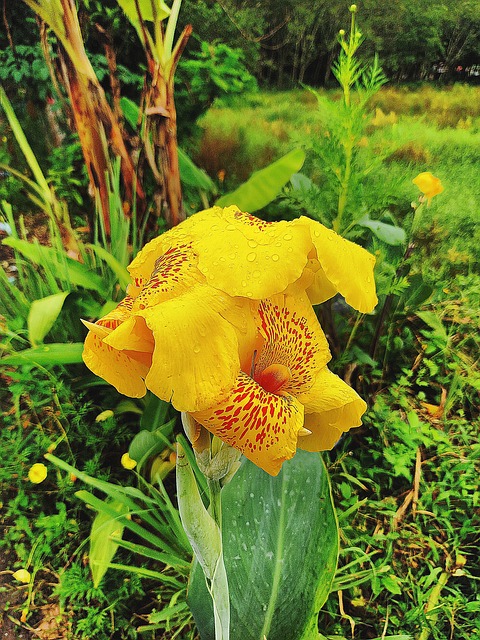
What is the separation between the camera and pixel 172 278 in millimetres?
259

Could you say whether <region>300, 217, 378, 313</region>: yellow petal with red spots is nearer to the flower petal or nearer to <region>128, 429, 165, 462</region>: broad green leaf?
the flower petal

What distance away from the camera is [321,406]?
0.28 meters

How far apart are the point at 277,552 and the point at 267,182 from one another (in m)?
0.55

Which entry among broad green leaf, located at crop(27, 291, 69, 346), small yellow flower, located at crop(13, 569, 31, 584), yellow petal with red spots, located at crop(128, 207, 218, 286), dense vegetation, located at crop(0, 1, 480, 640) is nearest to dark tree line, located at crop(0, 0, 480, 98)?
dense vegetation, located at crop(0, 1, 480, 640)

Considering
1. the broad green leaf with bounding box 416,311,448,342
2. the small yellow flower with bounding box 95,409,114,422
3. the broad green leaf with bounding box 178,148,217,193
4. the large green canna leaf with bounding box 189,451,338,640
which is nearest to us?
the large green canna leaf with bounding box 189,451,338,640

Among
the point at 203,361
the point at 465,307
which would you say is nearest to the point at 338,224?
the point at 465,307

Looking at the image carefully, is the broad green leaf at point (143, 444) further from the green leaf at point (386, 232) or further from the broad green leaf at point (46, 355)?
the green leaf at point (386, 232)

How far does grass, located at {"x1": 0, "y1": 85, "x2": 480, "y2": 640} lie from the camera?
2.03 ft

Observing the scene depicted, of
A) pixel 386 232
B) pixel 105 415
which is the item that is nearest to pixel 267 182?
pixel 386 232

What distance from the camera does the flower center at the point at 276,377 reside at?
280 millimetres

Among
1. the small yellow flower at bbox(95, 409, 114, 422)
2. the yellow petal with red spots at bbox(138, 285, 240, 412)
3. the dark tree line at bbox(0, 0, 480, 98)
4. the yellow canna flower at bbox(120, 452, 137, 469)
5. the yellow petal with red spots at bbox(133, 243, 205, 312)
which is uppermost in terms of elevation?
the dark tree line at bbox(0, 0, 480, 98)

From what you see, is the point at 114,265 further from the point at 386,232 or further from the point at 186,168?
the point at 386,232

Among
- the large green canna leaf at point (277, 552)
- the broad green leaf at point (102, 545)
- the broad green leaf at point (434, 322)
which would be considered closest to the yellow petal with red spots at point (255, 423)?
the large green canna leaf at point (277, 552)

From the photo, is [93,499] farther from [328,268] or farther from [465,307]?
[465,307]
